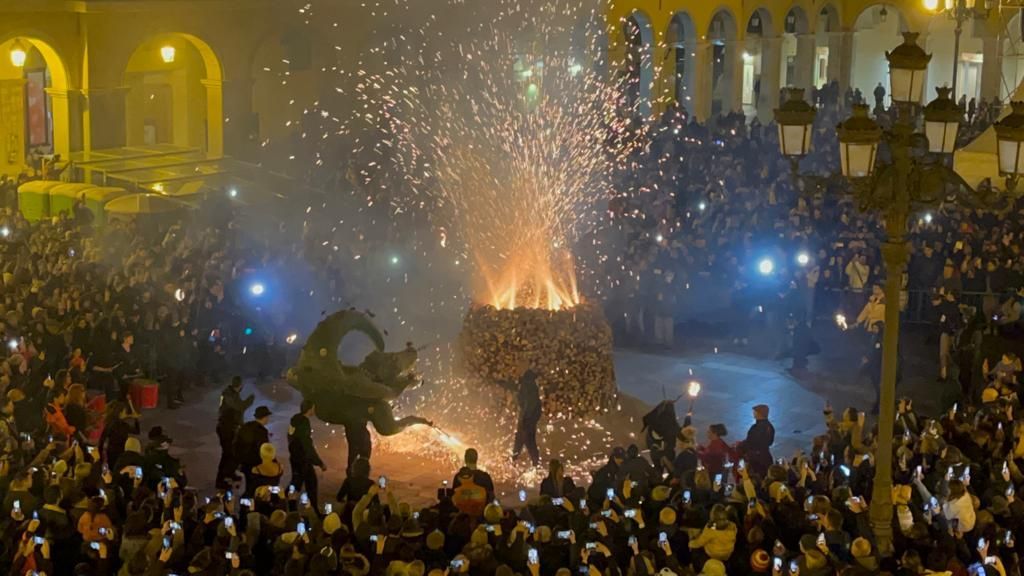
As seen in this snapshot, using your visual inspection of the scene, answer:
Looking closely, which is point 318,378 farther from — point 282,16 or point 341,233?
point 282,16

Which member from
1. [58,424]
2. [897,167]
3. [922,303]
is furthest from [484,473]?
[922,303]

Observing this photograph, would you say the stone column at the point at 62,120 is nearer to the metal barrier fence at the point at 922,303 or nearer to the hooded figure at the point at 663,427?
the metal barrier fence at the point at 922,303

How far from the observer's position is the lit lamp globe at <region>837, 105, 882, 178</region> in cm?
1019

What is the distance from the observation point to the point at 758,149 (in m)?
27.2

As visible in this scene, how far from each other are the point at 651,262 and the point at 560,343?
4179mm

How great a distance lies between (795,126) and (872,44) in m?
34.0

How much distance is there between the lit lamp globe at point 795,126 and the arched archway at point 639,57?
23.6m

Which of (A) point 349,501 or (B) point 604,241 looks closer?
(A) point 349,501

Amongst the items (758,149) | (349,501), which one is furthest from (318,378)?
(758,149)

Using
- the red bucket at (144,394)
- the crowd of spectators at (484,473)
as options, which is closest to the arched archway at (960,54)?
the crowd of spectators at (484,473)

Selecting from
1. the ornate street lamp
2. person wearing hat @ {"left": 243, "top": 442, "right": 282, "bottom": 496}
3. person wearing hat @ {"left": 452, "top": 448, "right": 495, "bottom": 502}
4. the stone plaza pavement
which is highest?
the ornate street lamp

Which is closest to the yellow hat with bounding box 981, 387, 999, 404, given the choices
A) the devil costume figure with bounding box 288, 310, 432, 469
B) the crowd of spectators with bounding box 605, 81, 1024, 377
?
the crowd of spectators with bounding box 605, 81, 1024, 377

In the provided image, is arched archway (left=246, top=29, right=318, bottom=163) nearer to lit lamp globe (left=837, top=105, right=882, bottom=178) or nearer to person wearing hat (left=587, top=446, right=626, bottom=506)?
person wearing hat (left=587, top=446, right=626, bottom=506)

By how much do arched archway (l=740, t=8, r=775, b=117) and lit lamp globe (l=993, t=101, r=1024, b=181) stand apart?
26679mm
